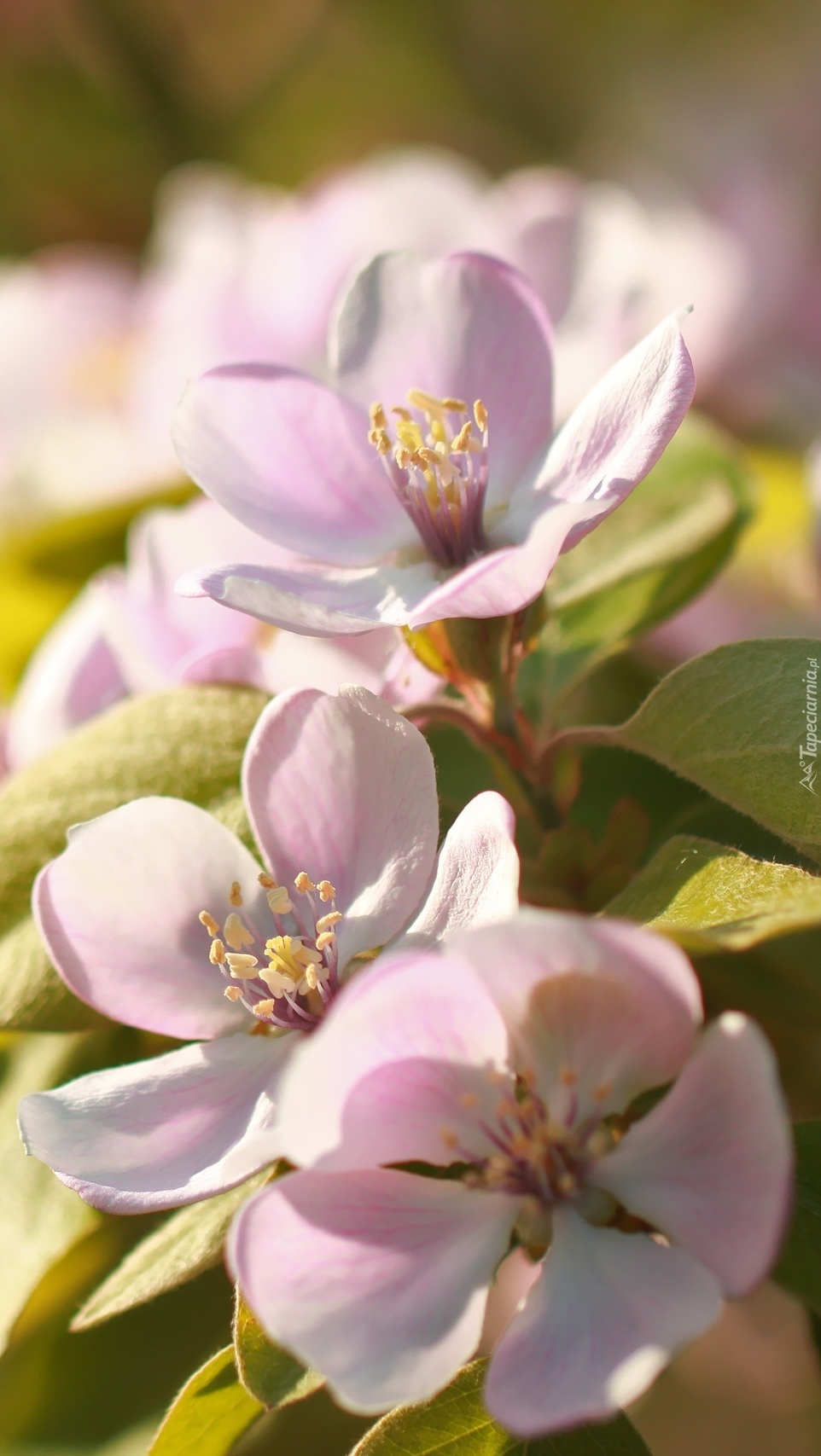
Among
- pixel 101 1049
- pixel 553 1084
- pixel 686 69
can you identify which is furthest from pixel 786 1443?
pixel 686 69

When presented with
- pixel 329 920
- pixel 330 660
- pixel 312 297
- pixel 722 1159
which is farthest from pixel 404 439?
pixel 312 297

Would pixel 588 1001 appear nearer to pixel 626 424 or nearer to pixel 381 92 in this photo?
pixel 626 424

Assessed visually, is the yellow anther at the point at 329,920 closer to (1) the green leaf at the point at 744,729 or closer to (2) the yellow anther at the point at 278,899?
(2) the yellow anther at the point at 278,899

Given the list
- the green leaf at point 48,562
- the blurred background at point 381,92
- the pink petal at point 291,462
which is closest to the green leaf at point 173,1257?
the pink petal at point 291,462

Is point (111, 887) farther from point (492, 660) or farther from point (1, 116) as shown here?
point (1, 116)

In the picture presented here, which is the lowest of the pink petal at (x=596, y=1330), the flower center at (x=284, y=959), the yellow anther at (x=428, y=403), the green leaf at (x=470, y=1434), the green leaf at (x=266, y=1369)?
the green leaf at (x=470, y=1434)
